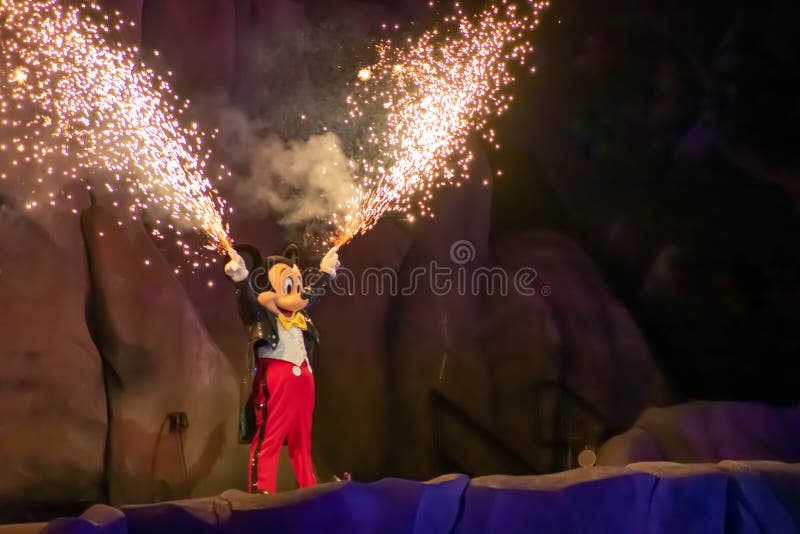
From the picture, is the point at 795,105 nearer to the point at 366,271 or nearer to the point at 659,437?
the point at 659,437

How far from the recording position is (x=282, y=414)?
441 cm

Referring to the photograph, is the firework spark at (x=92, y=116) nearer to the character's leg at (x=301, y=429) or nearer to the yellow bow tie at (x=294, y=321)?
the yellow bow tie at (x=294, y=321)

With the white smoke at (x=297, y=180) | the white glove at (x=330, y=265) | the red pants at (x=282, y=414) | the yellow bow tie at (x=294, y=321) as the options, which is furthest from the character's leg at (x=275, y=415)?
the white smoke at (x=297, y=180)

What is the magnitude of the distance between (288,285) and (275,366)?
411mm

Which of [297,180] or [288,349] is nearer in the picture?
[288,349]

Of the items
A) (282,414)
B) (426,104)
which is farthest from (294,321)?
(426,104)

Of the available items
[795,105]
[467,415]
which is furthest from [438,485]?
[795,105]

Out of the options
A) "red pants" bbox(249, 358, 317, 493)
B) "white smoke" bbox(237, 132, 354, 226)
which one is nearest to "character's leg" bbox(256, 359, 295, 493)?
"red pants" bbox(249, 358, 317, 493)

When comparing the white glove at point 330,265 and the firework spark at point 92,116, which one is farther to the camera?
the firework spark at point 92,116

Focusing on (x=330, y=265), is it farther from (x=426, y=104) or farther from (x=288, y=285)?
(x=426, y=104)

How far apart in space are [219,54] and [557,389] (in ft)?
9.31

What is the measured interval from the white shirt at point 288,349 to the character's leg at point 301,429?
0.18 ft

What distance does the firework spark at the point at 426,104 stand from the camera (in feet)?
17.5

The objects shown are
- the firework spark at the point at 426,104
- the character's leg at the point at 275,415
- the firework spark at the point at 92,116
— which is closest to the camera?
the character's leg at the point at 275,415
